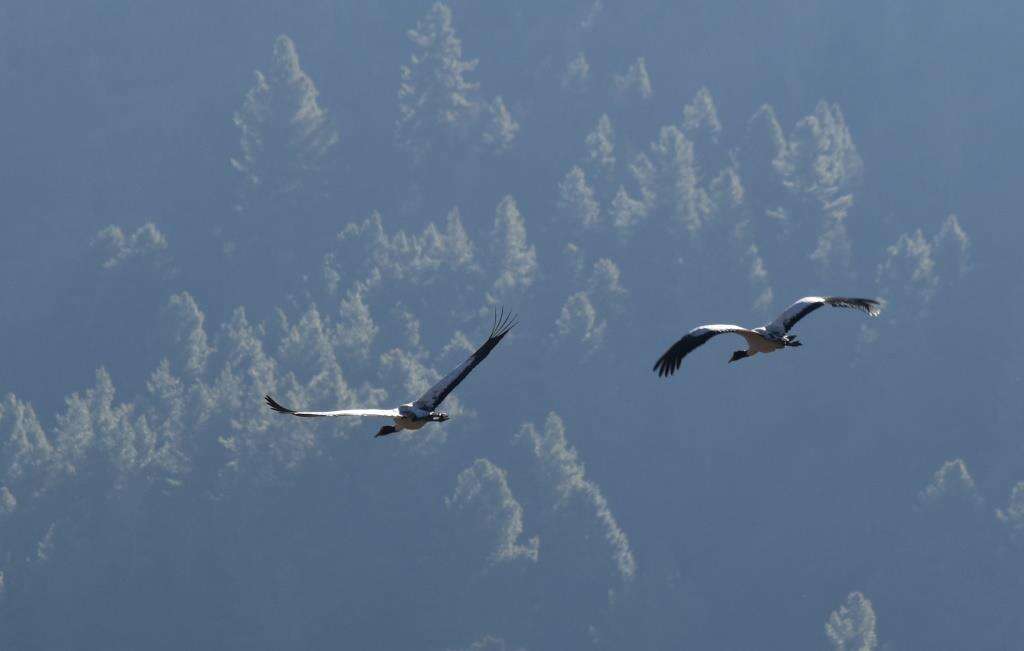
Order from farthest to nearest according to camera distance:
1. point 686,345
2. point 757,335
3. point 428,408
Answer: point 428,408 → point 757,335 → point 686,345

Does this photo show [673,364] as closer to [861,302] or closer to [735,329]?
[735,329]

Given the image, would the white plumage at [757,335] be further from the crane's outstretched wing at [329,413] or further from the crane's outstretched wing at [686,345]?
the crane's outstretched wing at [329,413]

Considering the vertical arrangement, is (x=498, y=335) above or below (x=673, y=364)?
above

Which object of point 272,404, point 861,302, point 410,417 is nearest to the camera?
point 272,404

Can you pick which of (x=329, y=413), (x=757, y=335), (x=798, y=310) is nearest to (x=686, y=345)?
(x=757, y=335)

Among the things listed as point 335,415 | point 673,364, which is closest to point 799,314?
point 673,364

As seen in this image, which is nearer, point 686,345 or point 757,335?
point 686,345

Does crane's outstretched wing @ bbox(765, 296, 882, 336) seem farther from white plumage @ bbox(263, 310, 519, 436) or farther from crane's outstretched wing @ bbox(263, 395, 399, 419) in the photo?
crane's outstretched wing @ bbox(263, 395, 399, 419)

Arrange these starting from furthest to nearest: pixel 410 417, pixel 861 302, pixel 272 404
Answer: pixel 861 302, pixel 410 417, pixel 272 404

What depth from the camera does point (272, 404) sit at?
39.6 meters

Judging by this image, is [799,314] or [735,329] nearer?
[735,329]

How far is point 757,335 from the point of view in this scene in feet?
138

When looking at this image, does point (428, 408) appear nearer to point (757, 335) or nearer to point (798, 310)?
point (757, 335)

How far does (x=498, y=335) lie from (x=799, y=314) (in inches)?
255
